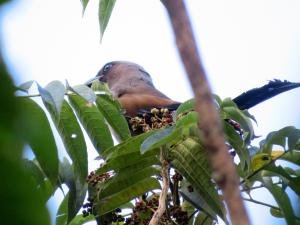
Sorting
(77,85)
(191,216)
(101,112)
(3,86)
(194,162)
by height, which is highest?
(3,86)

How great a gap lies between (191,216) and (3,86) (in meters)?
1.25

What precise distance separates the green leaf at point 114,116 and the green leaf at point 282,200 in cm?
42

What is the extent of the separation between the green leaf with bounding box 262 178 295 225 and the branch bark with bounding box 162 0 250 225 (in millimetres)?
1018

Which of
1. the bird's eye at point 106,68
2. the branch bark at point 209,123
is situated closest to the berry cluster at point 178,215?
the branch bark at point 209,123

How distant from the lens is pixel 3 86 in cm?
28

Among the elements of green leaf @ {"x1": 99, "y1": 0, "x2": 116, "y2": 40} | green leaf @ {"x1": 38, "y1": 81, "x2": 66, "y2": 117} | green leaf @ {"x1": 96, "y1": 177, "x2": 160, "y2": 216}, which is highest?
green leaf @ {"x1": 99, "y1": 0, "x2": 116, "y2": 40}

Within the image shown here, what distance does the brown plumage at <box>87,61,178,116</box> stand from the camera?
9.82 ft

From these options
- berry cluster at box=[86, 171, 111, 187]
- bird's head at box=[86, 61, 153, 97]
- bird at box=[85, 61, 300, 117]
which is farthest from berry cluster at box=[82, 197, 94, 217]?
bird's head at box=[86, 61, 153, 97]

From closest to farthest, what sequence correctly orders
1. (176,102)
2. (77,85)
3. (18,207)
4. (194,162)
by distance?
1. (18,207)
2. (194,162)
3. (77,85)
4. (176,102)

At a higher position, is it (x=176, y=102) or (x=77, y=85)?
(x=77, y=85)

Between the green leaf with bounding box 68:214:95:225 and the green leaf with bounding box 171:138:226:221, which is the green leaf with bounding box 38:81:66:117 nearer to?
the green leaf with bounding box 171:138:226:221

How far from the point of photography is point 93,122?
1.51m

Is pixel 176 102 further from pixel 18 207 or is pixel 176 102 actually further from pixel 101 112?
pixel 18 207

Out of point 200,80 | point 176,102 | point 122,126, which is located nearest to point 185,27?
point 200,80
